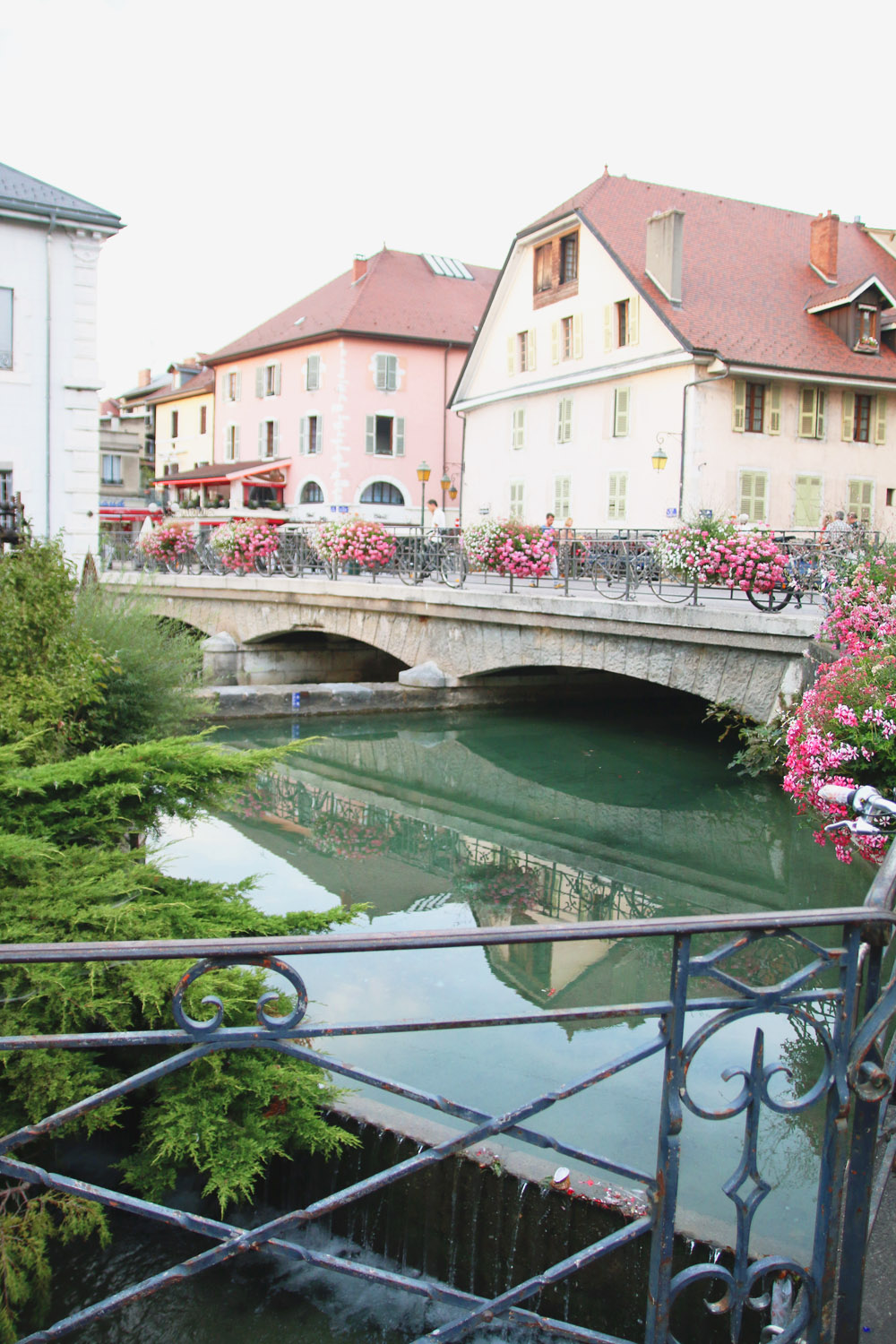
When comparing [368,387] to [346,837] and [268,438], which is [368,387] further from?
[346,837]

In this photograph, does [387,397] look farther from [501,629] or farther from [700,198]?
[501,629]

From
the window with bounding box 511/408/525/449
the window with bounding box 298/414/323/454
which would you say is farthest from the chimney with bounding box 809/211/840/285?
the window with bounding box 298/414/323/454

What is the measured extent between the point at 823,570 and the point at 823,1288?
33.8ft

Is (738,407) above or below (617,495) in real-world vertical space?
above

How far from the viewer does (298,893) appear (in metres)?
8.09

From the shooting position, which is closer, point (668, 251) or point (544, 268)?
point (668, 251)

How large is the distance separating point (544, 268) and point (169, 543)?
41.9ft

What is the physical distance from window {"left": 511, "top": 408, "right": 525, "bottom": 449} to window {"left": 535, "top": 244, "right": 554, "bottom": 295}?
3238 millimetres

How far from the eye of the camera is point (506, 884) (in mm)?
8602

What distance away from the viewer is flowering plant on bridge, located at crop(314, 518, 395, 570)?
60.0 ft

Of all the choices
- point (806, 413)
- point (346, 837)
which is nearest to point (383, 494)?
point (806, 413)

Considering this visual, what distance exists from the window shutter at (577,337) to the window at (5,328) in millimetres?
13571

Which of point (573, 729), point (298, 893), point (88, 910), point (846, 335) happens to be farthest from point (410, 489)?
point (88, 910)

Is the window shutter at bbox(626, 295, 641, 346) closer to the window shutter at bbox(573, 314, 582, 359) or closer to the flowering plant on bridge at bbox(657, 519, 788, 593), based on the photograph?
the window shutter at bbox(573, 314, 582, 359)
